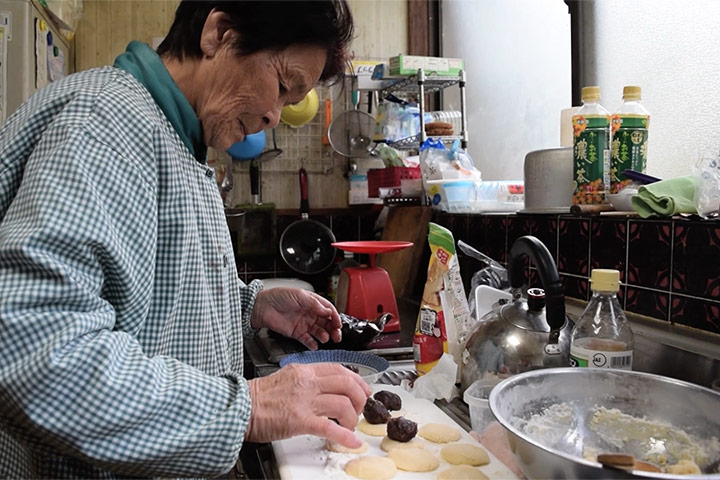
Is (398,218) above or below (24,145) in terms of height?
below

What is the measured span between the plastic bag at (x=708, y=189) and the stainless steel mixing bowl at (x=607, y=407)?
36 centimetres

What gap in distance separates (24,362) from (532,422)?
63 centimetres

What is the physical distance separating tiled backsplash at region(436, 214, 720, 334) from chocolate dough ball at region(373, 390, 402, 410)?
53 cm

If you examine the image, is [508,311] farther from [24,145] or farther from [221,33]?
[24,145]

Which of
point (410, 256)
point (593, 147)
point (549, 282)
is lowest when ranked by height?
point (410, 256)

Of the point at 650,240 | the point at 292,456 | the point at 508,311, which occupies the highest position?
the point at 650,240

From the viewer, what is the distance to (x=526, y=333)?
1.05m

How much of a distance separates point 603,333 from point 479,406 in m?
0.24

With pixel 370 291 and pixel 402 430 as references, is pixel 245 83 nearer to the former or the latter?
pixel 402 430

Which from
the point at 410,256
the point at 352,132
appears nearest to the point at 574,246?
the point at 410,256

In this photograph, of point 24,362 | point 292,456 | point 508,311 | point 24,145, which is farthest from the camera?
point 508,311

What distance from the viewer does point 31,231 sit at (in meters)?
0.62

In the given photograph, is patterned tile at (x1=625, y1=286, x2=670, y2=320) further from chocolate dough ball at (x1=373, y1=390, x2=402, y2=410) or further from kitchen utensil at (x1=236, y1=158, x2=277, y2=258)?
kitchen utensil at (x1=236, y1=158, x2=277, y2=258)

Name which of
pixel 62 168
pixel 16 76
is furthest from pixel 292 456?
pixel 16 76
